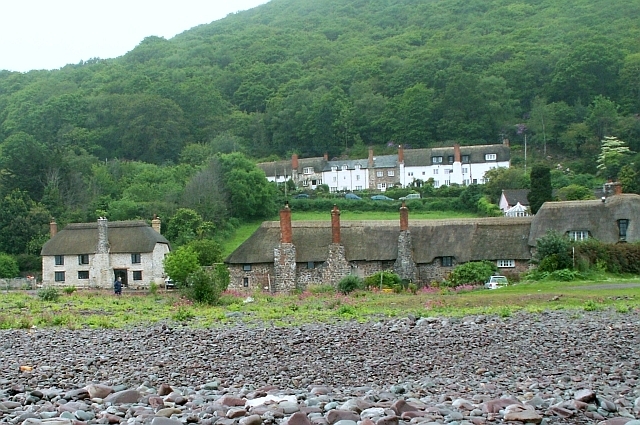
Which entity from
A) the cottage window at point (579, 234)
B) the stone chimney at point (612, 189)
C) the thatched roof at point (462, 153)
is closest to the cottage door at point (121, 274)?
the cottage window at point (579, 234)

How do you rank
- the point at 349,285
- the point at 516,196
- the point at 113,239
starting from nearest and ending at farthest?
1. the point at 349,285
2. the point at 113,239
3. the point at 516,196

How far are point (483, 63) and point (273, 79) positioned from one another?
3348cm

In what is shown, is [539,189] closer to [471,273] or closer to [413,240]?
[413,240]

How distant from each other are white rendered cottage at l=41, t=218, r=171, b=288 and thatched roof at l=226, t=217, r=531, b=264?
303 inches

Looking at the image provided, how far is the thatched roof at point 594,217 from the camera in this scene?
44469 millimetres

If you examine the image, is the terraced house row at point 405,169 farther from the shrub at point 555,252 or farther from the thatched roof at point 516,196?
the shrub at point 555,252

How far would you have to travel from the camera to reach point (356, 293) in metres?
37.8

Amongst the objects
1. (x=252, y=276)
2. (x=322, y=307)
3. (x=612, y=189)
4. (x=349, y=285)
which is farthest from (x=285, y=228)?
(x=612, y=189)

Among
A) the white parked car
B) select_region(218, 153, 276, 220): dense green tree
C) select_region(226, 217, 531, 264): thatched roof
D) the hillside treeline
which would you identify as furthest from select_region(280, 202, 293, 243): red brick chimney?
select_region(218, 153, 276, 220): dense green tree

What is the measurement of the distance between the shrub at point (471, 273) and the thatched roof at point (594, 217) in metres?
3.17

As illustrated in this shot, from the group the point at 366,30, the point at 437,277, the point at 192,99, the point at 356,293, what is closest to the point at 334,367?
the point at 356,293

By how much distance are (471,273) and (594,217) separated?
8.35 m

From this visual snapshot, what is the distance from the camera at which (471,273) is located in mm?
42000

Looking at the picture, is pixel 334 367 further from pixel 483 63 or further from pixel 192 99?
pixel 483 63
